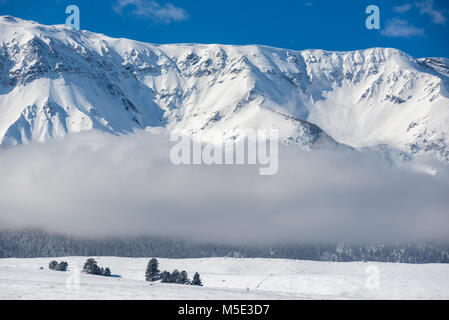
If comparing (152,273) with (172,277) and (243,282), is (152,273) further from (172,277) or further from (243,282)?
(243,282)

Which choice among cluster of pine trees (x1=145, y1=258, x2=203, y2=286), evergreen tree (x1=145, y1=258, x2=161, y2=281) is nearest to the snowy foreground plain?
cluster of pine trees (x1=145, y1=258, x2=203, y2=286)

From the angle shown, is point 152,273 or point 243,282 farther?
point 152,273

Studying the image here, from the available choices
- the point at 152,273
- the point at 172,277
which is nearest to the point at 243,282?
the point at 172,277

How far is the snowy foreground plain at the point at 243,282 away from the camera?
5475 centimetres

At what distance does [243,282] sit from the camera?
129500mm

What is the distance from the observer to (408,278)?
340 ft

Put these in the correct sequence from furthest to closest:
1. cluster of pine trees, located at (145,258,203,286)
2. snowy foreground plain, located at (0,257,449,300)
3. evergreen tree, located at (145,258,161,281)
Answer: evergreen tree, located at (145,258,161,281)
cluster of pine trees, located at (145,258,203,286)
snowy foreground plain, located at (0,257,449,300)

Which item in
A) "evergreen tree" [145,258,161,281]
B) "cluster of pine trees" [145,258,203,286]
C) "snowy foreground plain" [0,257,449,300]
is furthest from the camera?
"evergreen tree" [145,258,161,281]

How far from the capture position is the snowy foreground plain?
54750 mm

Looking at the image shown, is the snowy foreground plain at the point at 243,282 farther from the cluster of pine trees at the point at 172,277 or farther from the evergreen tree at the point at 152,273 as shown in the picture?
the evergreen tree at the point at 152,273

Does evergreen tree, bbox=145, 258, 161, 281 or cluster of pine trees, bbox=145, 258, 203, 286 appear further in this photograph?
evergreen tree, bbox=145, 258, 161, 281

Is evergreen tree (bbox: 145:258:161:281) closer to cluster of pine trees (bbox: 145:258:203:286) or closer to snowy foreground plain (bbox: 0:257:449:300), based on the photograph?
cluster of pine trees (bbox: 145:258:203:286)
